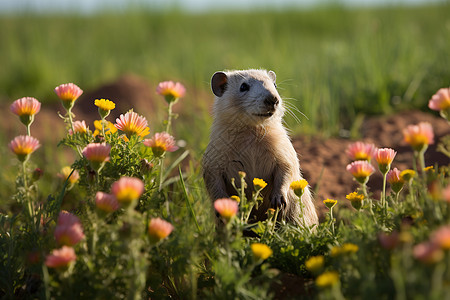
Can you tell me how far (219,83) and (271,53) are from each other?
228 centimetres

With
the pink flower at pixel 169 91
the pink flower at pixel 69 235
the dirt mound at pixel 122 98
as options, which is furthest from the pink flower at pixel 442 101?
the dirt mound at pixel 122 98

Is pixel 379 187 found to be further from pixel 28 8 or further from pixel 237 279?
pixel 28 8

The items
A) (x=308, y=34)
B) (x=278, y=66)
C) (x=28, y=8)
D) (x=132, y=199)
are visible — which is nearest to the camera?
(x=132, y=199)

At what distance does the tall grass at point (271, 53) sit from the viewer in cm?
500

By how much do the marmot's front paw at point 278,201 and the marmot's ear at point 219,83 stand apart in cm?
90

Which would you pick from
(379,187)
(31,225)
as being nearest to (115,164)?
(31,225)

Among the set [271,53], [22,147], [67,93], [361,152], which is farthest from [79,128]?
[271,53]

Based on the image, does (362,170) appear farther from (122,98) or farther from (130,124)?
(122,98)

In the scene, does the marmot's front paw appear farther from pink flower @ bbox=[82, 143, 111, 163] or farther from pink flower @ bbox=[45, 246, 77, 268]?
pink flower @ bbox=[45, 246, 77, 268]

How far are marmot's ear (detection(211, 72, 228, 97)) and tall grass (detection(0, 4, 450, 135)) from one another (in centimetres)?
7

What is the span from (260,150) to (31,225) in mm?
1335

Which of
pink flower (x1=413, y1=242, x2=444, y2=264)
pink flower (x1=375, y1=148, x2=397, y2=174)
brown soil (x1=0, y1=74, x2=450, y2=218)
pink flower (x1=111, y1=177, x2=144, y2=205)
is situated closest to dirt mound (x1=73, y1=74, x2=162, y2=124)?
brown soil (x1=0, y1=74, x2=450, y2=218)

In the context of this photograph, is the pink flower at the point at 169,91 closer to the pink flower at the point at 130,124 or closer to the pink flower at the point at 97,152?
the pink flower at the point at 130,124

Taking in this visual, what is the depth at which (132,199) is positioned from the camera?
1572mm
